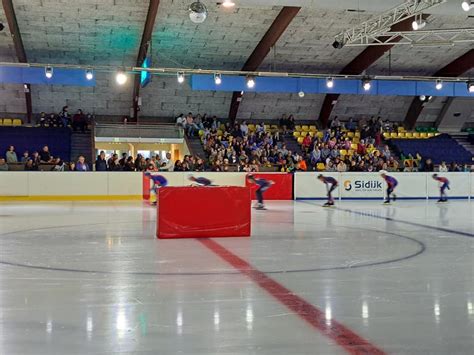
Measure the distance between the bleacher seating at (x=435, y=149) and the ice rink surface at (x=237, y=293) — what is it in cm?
2094

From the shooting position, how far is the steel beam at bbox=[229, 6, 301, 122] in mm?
22422

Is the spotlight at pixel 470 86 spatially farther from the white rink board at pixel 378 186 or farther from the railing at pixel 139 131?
the railing at pixel 139 131

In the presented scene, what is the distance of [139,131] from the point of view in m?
28.6

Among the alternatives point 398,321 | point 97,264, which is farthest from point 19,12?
point 398,321

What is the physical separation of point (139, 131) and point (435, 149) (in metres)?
15.8

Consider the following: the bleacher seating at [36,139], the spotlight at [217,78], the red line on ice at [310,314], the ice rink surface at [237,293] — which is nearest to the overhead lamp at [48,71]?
the bleacher seating at [36,139]

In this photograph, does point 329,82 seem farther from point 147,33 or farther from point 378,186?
point 147,33

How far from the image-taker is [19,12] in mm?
22109

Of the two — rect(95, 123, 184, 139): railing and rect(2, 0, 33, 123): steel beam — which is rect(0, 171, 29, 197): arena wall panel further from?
rect(95, 123, 184, 139): railing

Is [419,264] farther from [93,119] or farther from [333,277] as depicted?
[93,119]

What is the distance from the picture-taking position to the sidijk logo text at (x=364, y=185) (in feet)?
74.0


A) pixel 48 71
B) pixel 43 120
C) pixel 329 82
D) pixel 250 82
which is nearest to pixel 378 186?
pixel 329 82

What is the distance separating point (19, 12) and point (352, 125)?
18438 mm

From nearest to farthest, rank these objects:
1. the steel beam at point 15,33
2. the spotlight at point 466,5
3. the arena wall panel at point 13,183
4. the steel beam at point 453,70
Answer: the spotlight at point 466,5 → the arena wall panel at point 13,183 → the steel beam at point 15,33 → the steel beam at point 453,70
